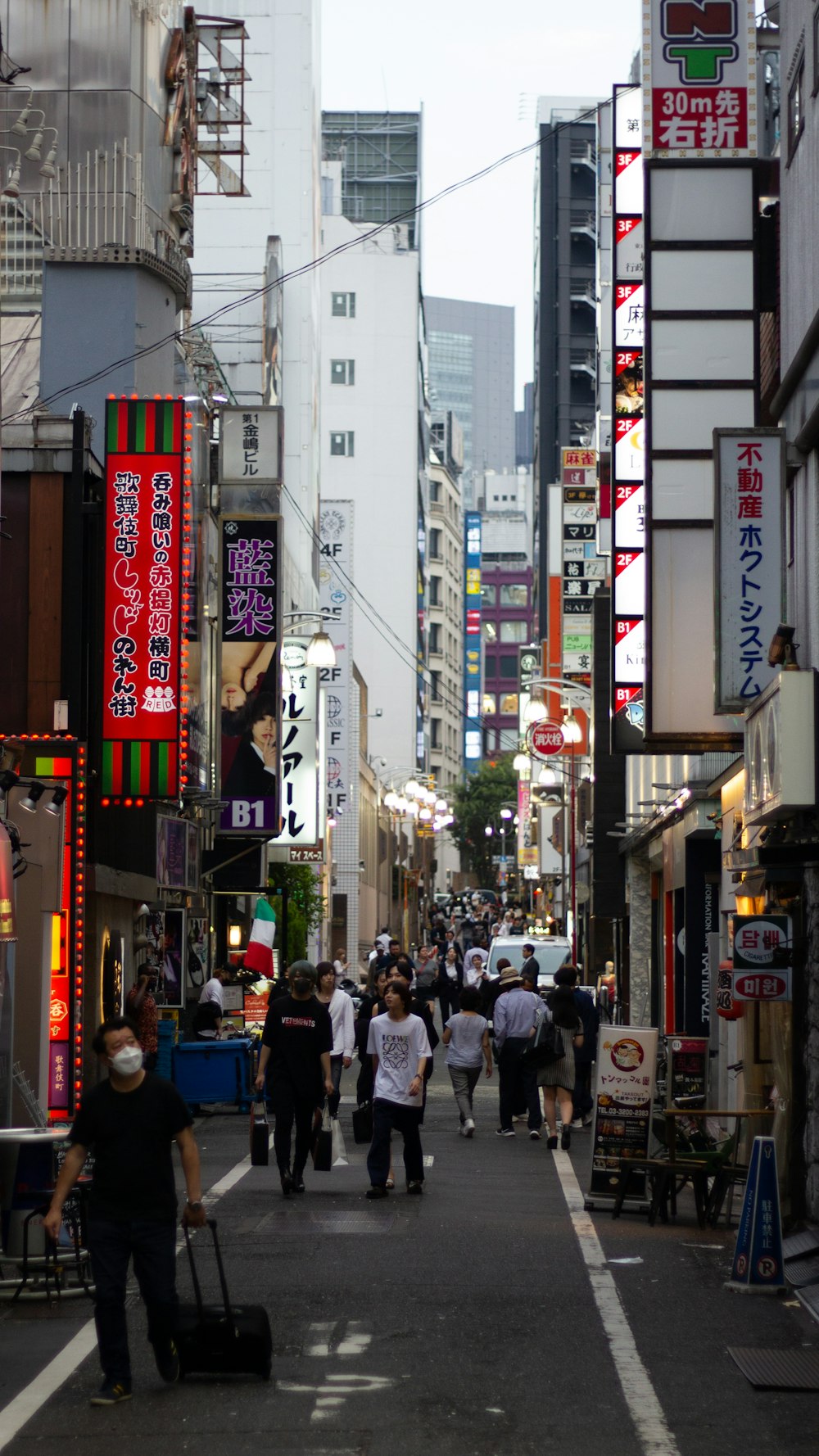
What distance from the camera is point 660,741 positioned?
1820 cm

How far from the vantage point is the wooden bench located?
14078 mm

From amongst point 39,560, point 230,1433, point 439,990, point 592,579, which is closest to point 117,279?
point 39,560

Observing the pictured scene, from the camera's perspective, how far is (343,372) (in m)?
115

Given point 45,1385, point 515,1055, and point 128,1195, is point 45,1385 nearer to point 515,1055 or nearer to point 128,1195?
point 128,1195

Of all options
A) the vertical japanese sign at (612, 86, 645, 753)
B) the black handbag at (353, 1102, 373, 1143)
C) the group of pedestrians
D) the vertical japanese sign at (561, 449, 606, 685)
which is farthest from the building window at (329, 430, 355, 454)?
the black handbag at (353, 1102, 373, 1143)

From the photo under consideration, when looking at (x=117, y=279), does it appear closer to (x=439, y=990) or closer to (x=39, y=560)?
(x=39, y=560)

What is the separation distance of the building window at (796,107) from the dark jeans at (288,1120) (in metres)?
8.46

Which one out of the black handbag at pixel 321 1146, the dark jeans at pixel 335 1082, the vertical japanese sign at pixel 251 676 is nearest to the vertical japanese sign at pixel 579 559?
the vertical japanese sign at pixel 251 676

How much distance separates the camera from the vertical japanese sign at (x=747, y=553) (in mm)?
15203

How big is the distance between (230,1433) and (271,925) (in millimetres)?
24136

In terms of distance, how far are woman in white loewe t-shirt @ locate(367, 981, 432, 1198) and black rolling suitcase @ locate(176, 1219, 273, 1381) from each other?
6.32 m

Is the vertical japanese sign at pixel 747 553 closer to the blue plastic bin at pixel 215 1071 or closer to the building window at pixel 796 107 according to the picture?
the building window at pixel 796 107

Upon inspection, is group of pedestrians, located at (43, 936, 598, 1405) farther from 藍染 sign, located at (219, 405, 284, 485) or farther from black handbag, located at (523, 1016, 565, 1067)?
藍染 sign, located at (219, 405, 284, 485)

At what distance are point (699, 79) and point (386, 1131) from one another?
10061mm
